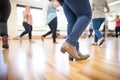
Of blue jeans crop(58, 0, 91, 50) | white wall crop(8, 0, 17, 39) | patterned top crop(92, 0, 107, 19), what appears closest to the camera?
blue jeans crop(58, 0, 91, 50)

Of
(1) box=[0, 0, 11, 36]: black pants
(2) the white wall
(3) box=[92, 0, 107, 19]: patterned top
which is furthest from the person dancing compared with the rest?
(2) the white wall

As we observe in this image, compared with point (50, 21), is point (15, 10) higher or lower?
higher

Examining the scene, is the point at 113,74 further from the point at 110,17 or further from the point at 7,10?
the point at 110,17

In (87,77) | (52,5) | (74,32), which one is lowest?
(87,77)

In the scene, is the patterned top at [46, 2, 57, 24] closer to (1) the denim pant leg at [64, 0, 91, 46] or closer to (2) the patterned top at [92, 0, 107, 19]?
(2) the patterned top at [92, 0, 107, 19]

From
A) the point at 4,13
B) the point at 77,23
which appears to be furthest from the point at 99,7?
the point at 77,23

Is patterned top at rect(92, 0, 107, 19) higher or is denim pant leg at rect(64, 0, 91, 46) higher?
patterned top at rect(92, 0, 107, 19)

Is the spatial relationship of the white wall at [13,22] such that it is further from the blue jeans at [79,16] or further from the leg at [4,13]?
the blue jeans at [79,16]

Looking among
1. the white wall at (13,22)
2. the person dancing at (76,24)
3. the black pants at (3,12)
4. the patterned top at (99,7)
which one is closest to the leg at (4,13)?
the black pants at (3,12)

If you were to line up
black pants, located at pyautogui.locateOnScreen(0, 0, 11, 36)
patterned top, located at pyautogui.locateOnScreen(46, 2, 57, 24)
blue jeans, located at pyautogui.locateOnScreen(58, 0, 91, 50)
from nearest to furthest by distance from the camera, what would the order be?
blue jeans, located at pyautogui.locateOnScreen(58, 0, 91, 50)
black pants, located at pyautogui.locateOnScreen(0, 0, 11, 36)
patterned top, located at pyautogui.locateOnScreen(46, 2, 57, 24)

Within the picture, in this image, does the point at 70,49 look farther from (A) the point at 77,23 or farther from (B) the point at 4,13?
(B) the point at 4,13

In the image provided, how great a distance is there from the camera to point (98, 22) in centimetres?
334

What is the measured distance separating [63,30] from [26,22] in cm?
544

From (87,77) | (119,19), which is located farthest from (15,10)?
(87,77)
